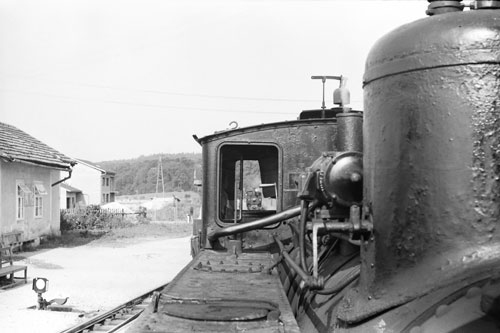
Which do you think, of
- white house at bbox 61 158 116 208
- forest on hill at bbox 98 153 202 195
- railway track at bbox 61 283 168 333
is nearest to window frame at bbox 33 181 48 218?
railway track at bbox 61 283 168 333

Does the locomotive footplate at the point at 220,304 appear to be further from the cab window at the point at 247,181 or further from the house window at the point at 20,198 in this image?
the house window at the point at 20,198

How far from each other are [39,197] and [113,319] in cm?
1290

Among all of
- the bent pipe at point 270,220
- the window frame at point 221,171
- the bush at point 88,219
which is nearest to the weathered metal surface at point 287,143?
the window frame at point 221,171

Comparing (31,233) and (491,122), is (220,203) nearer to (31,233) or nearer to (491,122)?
(491,122)

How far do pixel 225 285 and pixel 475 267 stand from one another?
6.57ft

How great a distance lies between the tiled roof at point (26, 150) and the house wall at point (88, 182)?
76.4ft

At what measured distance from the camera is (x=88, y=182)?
1795 inches

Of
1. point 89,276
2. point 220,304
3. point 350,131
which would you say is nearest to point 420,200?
point 220,304

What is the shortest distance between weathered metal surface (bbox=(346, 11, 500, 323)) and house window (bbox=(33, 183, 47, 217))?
19.3 m

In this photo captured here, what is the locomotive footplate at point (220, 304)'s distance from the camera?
261cm

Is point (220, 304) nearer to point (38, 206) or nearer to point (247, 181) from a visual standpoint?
point (247, 181)

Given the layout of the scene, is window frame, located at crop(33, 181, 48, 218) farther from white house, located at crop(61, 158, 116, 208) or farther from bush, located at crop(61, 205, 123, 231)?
white house, located at crop(61, 158, 116, 208)

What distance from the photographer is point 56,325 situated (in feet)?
27.7

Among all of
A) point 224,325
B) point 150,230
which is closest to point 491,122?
point 224,325
